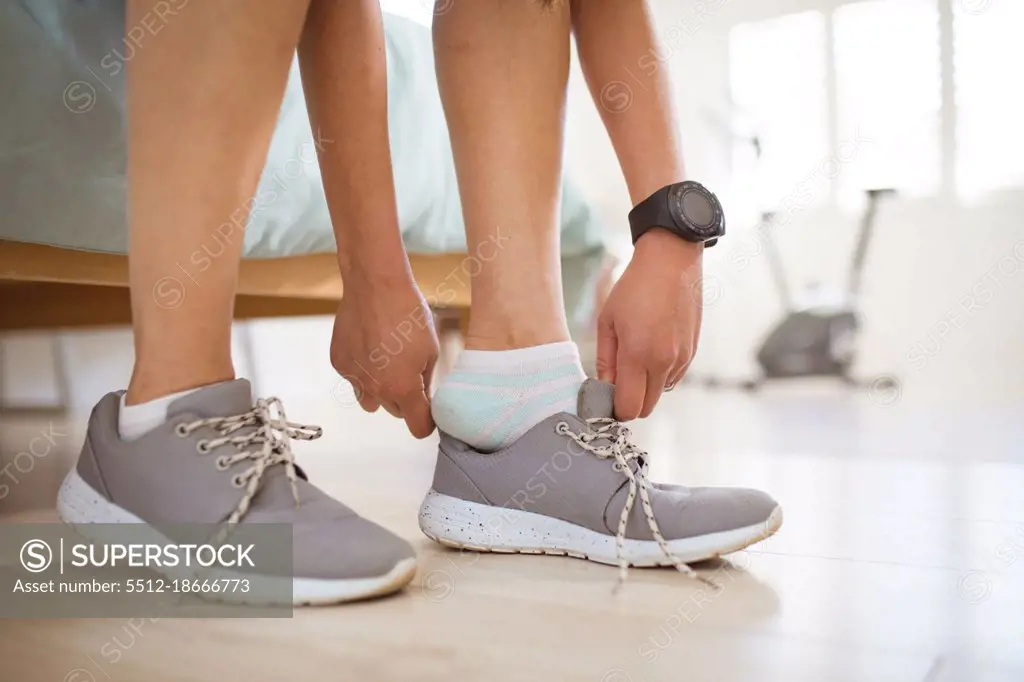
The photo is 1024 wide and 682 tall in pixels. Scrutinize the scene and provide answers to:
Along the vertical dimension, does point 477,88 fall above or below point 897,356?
above

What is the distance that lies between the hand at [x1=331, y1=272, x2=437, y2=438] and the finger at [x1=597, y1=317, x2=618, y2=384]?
18cm

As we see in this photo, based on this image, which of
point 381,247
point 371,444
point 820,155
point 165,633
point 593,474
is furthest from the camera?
point 820,155

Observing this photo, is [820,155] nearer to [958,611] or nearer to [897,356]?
[897,356]

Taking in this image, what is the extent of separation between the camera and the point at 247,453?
0.56m

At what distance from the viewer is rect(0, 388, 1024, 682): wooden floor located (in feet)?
1.39

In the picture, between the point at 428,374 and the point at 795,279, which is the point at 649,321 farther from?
the point at 795,279

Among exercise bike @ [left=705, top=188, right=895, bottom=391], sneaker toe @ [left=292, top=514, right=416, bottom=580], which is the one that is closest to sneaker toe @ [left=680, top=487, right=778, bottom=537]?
sneaker toe @ [left=292, top=514, right=416, bottom=580]

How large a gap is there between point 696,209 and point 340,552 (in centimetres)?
41

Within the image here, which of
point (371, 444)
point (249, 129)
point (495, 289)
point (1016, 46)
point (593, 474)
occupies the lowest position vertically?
point (371, 444)

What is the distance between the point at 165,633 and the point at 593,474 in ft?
1.06

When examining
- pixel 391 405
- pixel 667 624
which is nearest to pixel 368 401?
pixel 391 405

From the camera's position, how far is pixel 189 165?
1.84ft

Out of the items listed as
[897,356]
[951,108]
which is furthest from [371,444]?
[951,108]

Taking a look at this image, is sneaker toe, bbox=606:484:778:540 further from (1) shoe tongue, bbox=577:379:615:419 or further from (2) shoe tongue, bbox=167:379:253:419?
(2) shoe tongue, bbox=167:379:253:419
